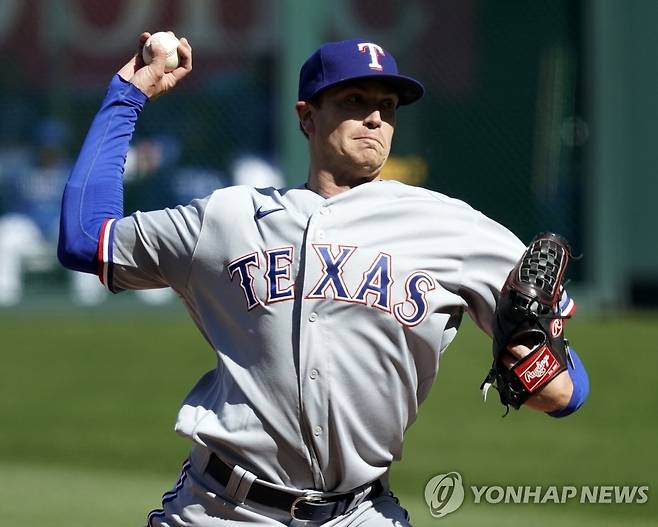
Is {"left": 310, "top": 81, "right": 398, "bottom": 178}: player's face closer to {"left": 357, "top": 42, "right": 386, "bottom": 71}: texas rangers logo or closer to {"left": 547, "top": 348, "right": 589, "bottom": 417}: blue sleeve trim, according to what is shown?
{"left": 357, "top": 42, "right": 386, "bottom": 71}: texas rangers logo

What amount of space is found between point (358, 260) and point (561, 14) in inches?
446

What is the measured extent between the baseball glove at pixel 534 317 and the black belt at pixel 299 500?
0.57 meters

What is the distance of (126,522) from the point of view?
6625mm

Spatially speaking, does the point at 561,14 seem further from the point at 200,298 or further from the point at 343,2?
the point at 200,298

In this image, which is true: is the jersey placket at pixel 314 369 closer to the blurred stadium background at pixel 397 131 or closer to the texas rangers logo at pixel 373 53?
the texas rangers logo at pixel 373 53

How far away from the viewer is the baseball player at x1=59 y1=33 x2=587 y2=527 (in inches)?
138

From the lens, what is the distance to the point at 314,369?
350 cm

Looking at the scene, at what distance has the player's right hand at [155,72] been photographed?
3.88 metres

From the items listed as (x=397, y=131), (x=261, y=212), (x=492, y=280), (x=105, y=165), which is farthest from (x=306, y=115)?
(x=397, y=131)

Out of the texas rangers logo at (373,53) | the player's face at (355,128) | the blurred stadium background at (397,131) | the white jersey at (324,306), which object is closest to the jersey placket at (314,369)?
the white jersey at (324,306)

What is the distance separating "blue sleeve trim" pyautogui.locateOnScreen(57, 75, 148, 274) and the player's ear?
46 centimetres

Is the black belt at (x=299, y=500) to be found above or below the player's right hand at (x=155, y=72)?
below

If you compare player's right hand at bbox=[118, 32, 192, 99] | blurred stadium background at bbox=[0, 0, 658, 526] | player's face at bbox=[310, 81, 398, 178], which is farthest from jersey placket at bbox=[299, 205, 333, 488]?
blurred stadium background at bbox=[0, 0, 658, 526]

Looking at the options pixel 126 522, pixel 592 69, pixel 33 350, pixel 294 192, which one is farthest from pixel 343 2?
pixel 294 192
